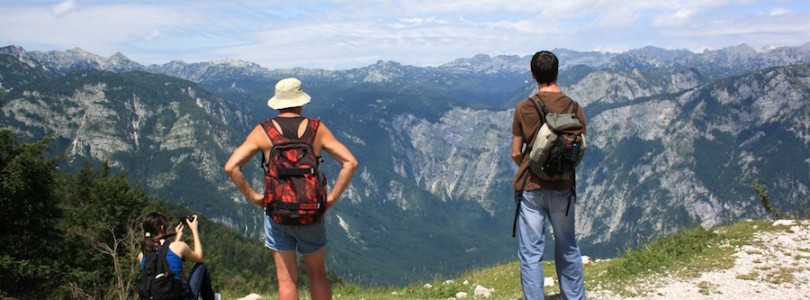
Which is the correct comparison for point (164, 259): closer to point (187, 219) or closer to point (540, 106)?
point (187, 219)

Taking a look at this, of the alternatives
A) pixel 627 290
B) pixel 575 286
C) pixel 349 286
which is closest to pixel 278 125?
pixel 575 286

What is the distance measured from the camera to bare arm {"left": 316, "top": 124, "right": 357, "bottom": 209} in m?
6.73

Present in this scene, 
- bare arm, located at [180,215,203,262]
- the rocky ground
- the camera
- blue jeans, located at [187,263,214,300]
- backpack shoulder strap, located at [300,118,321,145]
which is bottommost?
the rocky ground

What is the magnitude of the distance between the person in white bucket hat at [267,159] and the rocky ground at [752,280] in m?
5.51

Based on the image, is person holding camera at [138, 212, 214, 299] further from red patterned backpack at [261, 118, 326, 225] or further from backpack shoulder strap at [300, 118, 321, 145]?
backpack shoulder strap at [300, 118, 321, 145]

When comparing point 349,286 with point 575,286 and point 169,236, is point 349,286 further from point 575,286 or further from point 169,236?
point 575,286

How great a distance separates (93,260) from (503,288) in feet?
130

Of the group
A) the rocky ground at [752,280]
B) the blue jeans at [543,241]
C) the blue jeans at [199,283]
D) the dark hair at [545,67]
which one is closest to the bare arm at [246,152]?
the blue jeans at [199,283]

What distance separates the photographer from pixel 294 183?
645cm

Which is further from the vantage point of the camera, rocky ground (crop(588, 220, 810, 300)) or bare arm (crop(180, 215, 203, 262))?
rocky ground (crop(588, 220, 810, 300))

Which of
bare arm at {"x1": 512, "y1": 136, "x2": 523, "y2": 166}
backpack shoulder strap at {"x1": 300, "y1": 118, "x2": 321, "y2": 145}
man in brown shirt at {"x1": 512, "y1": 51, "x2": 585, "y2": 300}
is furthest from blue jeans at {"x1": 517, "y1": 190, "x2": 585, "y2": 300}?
backpack shoulder strap at {"x1": 300, "y1": 118, "x2": 321, "y2": 145}

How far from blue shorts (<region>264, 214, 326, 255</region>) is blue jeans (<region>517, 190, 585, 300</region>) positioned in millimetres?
2572

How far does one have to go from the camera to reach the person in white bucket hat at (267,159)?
664cm

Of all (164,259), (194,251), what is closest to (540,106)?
(194,251)
